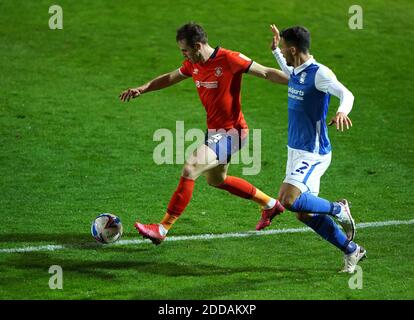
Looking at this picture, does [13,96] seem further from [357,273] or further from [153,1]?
[357,273]

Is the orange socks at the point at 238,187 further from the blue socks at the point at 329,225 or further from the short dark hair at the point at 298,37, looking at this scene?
the short dark hair at the point at 298,37

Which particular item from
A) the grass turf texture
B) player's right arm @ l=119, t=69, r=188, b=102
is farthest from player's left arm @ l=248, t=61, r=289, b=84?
the grass turf texture

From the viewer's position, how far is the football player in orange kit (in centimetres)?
886

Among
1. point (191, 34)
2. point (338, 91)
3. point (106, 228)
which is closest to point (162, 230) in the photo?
point (106, 228)

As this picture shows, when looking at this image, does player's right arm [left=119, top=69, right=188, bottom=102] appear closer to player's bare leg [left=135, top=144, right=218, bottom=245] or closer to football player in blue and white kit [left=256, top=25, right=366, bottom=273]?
player's bare leg [left=135, top=144, right=218, bottom=245]

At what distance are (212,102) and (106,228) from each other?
1.66 meters

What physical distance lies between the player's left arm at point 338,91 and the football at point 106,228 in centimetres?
248

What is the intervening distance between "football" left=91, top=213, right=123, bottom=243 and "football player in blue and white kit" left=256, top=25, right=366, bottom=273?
1.85m

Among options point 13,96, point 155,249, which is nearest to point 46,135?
point 13,96

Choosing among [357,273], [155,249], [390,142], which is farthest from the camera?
[390,142]

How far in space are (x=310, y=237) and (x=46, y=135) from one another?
521 cm

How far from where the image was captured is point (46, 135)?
13203mm

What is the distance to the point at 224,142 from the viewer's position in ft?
29.9

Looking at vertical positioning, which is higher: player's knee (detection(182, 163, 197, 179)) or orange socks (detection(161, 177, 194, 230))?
player's knee (detection(182, 163, 197, 179))
